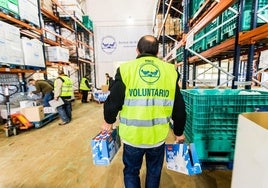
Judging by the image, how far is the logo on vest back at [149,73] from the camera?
1332 mm

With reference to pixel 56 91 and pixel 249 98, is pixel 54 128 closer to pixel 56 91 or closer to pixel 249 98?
pixel 56 91

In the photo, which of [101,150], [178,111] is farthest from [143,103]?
[101,150]

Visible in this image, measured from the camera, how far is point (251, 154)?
80 cm

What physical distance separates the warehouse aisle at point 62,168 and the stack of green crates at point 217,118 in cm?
37

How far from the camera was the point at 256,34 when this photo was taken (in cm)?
216

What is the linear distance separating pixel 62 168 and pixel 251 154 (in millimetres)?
2558

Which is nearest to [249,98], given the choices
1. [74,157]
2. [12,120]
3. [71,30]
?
[74,157]

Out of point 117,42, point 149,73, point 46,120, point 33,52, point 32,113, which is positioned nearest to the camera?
point 149,73

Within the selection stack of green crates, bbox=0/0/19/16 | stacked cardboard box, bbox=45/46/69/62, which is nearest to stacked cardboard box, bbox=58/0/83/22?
stacked cardboard box, bbox=45/46/69/62

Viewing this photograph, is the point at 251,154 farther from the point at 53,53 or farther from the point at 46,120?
the point at 53,53

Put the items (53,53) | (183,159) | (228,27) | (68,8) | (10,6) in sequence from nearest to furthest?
(183,159) < (228,27) < (10,6) < (53,53) < (68,8)

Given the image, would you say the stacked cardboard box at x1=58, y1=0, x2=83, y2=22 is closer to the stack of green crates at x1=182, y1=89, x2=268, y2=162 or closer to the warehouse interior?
the warehouse interior

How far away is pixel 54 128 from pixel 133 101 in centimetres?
401

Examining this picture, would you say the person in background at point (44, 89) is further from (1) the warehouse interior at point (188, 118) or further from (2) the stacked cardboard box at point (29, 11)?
(2) the stacked cardboard box at point (29, 11)
